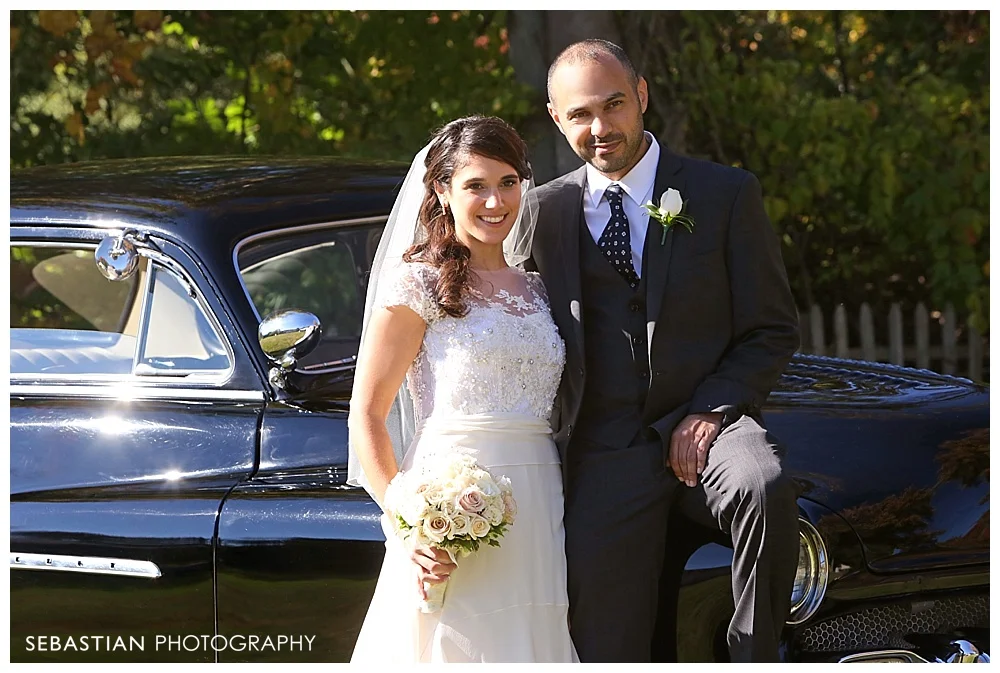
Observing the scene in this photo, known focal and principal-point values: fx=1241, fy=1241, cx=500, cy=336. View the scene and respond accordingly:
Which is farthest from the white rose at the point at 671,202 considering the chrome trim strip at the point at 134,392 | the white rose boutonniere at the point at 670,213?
the chrome trim strip at the point at 134,392

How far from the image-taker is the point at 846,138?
8.62 meters

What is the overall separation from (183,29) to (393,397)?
6770 mm

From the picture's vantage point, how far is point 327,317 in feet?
14.6

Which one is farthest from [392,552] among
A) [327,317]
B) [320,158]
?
[320,158]

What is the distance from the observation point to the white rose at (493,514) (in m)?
2.87

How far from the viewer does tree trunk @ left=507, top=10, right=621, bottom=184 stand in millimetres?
8164

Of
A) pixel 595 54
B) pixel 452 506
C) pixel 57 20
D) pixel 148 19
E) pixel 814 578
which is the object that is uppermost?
pixel 148 19

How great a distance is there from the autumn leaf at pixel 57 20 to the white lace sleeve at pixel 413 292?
590 cm

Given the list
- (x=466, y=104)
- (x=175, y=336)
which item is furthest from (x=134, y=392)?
(x=466, y=104)

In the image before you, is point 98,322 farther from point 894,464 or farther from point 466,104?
point 466,104

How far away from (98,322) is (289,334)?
135cm

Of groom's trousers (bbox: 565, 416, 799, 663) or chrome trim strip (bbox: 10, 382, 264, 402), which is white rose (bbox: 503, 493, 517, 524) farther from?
chrome trim strip (bbox: 10, 382, 264, 402)

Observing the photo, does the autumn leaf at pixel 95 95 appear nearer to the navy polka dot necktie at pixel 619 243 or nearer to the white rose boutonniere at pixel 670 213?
the navy polka dot necktie at pixel 619 243

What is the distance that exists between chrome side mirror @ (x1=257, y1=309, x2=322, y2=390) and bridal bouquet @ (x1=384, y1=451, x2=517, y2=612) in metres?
0.75
